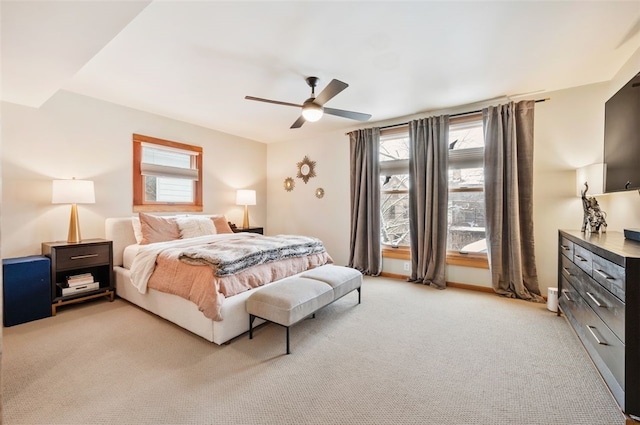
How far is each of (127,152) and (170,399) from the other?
11.4 ft

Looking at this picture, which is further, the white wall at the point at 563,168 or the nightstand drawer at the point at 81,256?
the nightstand drawer at the point at 81,256

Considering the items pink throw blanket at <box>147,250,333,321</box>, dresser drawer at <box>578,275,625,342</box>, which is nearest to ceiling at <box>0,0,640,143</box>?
pink throw blanket at <box>147,250,333,321</box>

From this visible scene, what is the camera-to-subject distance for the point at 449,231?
4.46 m

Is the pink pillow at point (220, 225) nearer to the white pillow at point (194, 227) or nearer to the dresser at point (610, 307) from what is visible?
the white pillow at point (194, 227)

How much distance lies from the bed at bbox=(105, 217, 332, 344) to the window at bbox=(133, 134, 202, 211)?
562 millimetres

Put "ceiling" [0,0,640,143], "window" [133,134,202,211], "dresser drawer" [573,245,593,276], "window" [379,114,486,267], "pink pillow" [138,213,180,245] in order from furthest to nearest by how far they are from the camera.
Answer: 1. "window" [133,134,202,211]
2. "window" [379,114,486,267]
3. "pink pillow" [138,213,180,245]
4. "dresser drawer" [573,245,593,276]
5. "ceiling" [0,0,640,143]

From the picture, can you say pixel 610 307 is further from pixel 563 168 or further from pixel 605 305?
pixel 563 168

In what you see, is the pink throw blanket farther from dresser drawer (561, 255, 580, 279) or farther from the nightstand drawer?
dresser drawer (561, 255, 580, 279)

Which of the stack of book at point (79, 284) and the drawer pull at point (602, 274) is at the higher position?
the drawer pull at point (602, 274)

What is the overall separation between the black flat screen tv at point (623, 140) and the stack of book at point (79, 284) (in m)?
5.38

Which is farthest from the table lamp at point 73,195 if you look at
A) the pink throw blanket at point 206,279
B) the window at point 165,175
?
the pink throw blanket at point 206,279

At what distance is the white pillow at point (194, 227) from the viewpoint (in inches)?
167

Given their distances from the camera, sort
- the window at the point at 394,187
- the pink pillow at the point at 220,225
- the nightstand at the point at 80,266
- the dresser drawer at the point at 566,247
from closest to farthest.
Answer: the dresser drawer at the point at 566,247, the nightstand at the point at 80,266, the pink pillow at the point at 220,225, the window at the point at 394,187

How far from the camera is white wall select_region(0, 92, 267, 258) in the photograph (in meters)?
3.34
